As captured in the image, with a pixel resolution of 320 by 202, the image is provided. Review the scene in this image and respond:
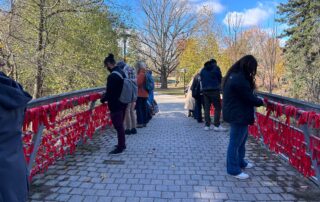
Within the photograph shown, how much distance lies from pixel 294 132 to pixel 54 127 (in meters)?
3.77

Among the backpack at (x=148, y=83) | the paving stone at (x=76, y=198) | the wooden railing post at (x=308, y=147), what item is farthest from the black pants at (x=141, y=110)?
the wooden railing post at (x=308, y=147)

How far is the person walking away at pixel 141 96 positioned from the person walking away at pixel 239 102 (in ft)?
12.4

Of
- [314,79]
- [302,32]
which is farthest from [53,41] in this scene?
[302,32]

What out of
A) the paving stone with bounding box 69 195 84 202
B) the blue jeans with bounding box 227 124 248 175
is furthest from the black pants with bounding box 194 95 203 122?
the paving stone with bounding box 69 195 84 202

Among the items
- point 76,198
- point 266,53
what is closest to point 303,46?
point 266,53

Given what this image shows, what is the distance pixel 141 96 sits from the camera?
7922 mm

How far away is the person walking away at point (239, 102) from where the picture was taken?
397cm

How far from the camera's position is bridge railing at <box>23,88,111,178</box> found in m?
3.88

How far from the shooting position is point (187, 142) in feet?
21.1

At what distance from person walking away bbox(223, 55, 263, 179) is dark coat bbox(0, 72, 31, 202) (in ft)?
9.13

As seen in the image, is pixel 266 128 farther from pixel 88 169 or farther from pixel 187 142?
pixel 88 169

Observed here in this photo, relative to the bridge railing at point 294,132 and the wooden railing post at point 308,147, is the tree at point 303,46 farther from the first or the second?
the wooden railing post at point 308,147

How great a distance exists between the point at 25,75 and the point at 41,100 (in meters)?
7.54

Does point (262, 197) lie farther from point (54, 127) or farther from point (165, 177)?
point (54, 127)
